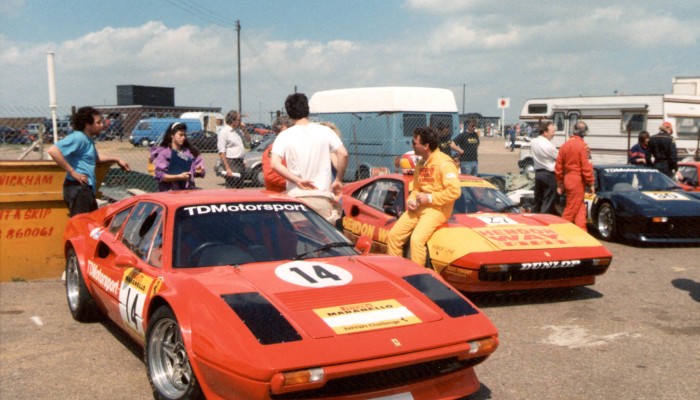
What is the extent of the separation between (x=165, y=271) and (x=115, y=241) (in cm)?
110

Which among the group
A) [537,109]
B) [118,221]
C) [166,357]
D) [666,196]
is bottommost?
[166,357]

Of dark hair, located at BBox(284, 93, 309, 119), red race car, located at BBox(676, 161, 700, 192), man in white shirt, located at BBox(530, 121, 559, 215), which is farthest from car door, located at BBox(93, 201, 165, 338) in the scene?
red race car, located at BBox(676, 161, 700, 192)

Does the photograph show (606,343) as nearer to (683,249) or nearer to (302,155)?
(302,155)

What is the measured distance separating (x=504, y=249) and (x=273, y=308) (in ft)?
9.85

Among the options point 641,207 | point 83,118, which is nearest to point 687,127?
point 641,207

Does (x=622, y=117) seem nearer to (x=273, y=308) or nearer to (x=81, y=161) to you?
(x=81, y=161)

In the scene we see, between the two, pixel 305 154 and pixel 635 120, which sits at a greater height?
pixel 635 120

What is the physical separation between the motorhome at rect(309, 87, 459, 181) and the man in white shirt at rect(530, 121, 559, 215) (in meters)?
4.69

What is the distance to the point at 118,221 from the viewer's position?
15.7 feet

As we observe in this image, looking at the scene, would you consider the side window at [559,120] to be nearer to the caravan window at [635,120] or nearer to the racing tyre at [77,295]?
the caravan window at [635,120]

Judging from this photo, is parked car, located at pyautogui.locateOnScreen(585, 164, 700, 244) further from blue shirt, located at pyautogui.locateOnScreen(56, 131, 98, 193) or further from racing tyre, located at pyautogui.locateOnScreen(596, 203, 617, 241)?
blue shirt, located at pyautogui.locateOnScreen(56, 131, 98, 193)

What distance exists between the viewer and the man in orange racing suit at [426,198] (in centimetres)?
577

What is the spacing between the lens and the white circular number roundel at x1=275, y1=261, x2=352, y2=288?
3443 mm

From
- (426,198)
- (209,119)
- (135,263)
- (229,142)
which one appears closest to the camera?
(135,263)
